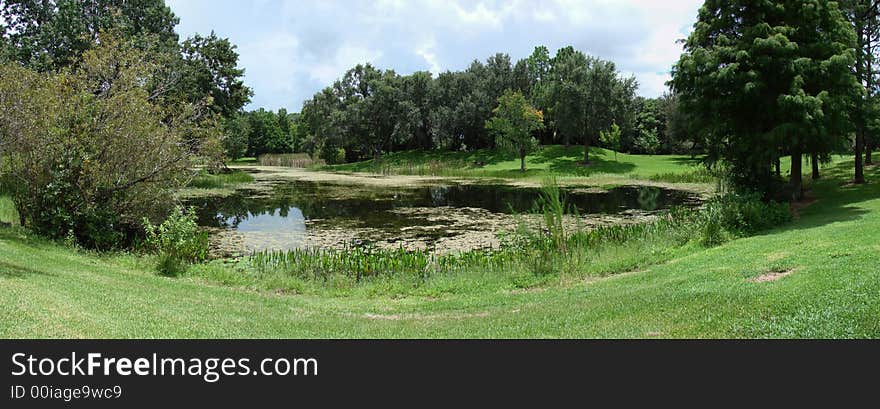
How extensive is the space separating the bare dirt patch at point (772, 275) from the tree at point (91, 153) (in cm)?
1659

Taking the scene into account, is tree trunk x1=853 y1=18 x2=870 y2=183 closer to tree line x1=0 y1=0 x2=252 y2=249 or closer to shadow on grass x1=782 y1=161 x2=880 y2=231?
shadow on grass x1=782 y1=161 x2=880 y2=231

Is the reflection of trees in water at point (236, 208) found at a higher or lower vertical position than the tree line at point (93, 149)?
lower

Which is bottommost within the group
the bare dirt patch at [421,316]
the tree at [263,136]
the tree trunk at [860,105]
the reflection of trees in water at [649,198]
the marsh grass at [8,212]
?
the bare dirt patch at [421,316]

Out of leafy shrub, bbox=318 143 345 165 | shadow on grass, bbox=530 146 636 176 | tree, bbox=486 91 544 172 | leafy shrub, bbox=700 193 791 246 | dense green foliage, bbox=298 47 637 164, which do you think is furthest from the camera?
leafy shrub, bbox=318 143 345 165

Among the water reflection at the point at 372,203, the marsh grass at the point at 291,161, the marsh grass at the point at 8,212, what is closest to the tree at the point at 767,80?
the water reflection at the point at 372,203

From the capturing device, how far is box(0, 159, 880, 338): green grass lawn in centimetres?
693

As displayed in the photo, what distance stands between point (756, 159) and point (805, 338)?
51.1 ft

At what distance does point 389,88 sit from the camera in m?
76.0

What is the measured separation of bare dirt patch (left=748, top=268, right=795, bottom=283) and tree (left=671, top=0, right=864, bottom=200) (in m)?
9.98

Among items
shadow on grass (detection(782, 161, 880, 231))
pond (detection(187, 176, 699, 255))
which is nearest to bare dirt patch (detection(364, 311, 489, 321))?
pond (detection(187, 176, 699, 255))

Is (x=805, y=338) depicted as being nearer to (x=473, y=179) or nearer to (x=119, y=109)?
(x=119, y=109)

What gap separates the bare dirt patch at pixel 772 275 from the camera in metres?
9.45

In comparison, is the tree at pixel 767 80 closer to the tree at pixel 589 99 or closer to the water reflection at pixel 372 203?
the water reflection at pixel 372 203

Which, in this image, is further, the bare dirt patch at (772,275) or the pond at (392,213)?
the pond at (392,213)
